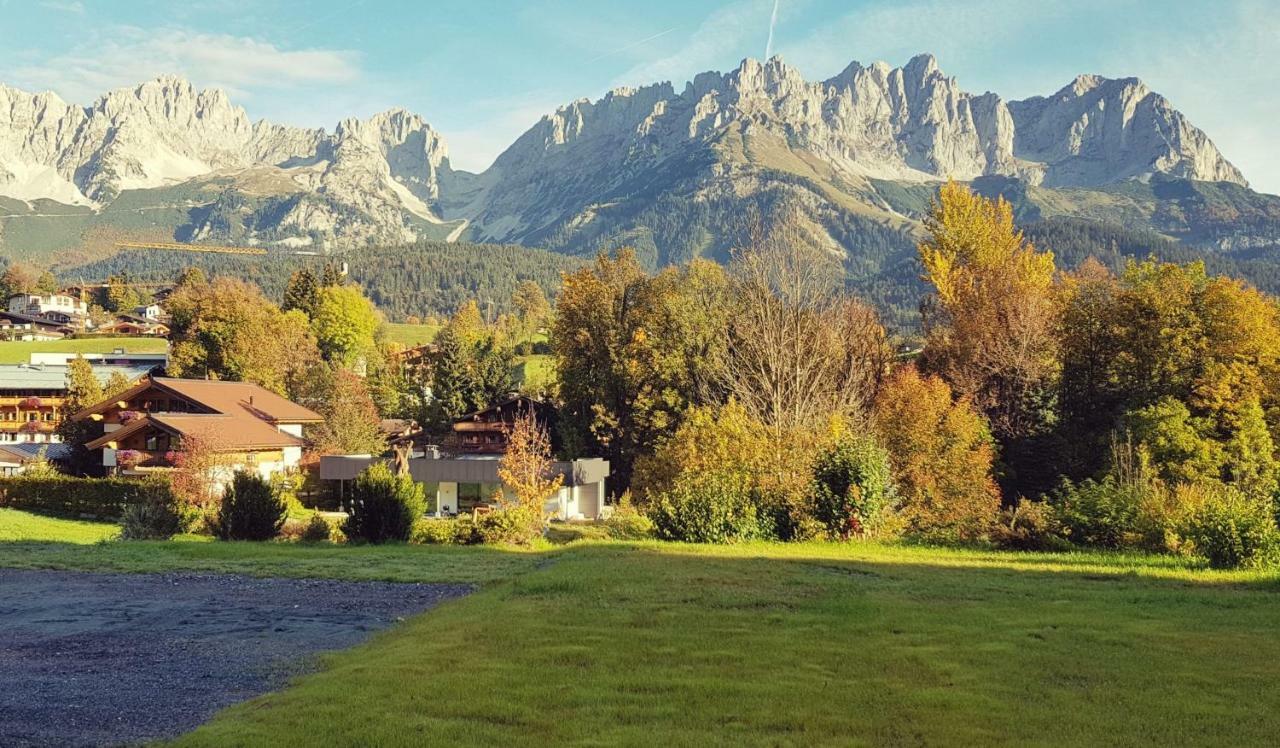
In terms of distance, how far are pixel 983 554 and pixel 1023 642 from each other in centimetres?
1054

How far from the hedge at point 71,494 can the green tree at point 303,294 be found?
6065cm

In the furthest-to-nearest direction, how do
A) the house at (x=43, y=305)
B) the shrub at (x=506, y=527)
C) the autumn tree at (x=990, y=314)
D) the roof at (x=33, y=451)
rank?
the house at (x=43, y=305) → the roof at (x=33, y=451) → the autumn tree at (x=990, y=314) → the shrub at (x=506, y=527)

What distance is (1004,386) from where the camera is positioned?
48.2m

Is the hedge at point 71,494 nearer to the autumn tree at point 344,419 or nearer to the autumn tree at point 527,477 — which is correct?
the autumn tree at point 344,419

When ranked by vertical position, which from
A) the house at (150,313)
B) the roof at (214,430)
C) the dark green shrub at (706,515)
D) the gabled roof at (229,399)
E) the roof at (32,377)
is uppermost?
the house at (150,313)

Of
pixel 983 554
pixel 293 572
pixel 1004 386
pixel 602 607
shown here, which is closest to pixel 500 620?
pixel 602 607

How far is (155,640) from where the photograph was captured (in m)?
11.6

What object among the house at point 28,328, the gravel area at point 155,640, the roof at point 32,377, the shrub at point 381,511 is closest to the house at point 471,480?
the shrub at point 381,511

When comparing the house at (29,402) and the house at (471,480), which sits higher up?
the house at (29,402)

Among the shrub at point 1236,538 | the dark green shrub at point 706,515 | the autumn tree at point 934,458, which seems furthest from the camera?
the autumn tree at point 934,458

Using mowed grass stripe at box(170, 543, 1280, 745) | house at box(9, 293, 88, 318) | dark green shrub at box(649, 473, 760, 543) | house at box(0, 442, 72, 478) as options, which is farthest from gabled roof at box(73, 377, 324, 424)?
house at box(9, 293, 88, 318)

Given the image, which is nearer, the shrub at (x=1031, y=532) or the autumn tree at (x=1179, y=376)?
the shrub at (x=1031, y=532)

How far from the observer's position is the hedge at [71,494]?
4394 cm

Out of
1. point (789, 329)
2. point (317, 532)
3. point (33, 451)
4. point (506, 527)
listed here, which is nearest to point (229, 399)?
point (33, 451)
